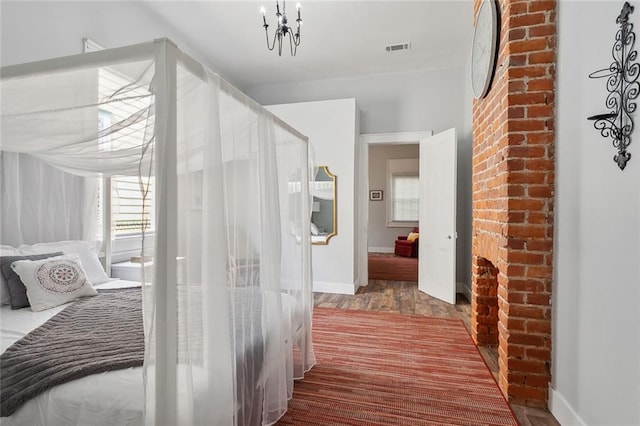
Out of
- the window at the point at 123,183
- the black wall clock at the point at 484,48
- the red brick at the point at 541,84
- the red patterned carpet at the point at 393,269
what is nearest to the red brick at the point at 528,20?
the black wall clock at the point at 484,48

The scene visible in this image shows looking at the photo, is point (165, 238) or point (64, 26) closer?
point (165, 238)

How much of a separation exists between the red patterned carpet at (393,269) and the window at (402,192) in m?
2.10

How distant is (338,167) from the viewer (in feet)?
15.8

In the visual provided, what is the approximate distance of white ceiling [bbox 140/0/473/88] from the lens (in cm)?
337

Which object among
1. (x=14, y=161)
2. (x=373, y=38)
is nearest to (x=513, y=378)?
(x=14, y=161)

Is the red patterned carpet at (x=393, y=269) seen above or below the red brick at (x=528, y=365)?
below

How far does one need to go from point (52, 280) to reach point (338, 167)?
349cm

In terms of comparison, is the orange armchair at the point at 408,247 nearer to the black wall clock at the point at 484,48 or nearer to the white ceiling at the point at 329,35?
the white ceiling at the point at 329,35

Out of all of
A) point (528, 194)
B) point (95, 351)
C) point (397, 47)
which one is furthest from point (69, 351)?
point (397, 47)

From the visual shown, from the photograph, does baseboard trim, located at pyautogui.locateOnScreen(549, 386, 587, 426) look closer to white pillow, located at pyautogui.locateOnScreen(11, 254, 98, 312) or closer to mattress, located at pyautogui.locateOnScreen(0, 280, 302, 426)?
mattress, located at pyautogui.locateOnScreen(0, 280, 302, 426)

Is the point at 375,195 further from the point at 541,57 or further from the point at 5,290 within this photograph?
the point at 5,290

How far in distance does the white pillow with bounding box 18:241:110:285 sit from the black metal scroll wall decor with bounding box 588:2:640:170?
3417 millimetres

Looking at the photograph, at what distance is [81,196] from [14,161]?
771 millimetres

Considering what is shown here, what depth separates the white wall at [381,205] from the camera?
8.73 meters
